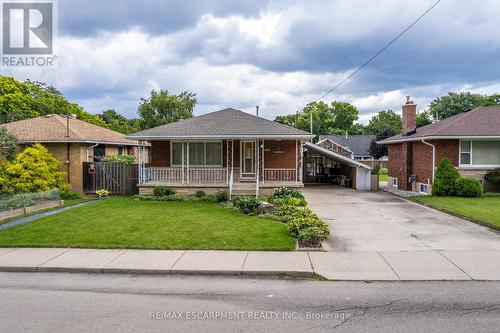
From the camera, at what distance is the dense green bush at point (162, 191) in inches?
764

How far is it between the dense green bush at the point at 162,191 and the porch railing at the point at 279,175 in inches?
199

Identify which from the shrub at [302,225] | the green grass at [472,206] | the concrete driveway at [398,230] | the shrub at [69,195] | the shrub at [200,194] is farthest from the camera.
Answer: the shrub at [69,195]

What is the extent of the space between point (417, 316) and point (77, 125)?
23.4 m

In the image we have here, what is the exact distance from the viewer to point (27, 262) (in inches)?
344

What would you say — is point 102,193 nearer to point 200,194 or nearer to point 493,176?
point 200,194

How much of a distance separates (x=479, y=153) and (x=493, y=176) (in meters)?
1.44

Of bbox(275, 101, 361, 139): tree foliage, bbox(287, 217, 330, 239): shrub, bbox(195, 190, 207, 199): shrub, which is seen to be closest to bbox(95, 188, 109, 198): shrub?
bbox(195, 190, 207, 199): shrub

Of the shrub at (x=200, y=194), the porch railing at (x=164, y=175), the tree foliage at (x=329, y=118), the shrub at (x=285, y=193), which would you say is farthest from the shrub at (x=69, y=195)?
the tree foliage at (x=329, y=118)

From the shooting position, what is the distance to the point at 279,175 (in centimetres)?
2142

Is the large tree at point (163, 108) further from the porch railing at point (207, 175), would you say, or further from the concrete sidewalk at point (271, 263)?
the concrete sidewalk at point (271, 263)

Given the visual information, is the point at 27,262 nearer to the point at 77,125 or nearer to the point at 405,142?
the point at 77,125

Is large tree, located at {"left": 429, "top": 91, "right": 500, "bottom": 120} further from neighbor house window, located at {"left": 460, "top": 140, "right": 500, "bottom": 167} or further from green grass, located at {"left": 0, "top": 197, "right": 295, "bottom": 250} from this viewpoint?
green grass, located at {"left": 0, "top": 197, "right": 295, "bottom": 250}

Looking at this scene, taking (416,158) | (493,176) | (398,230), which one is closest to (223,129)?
(398,230)

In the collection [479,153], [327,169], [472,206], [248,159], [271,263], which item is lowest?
[271,263]
